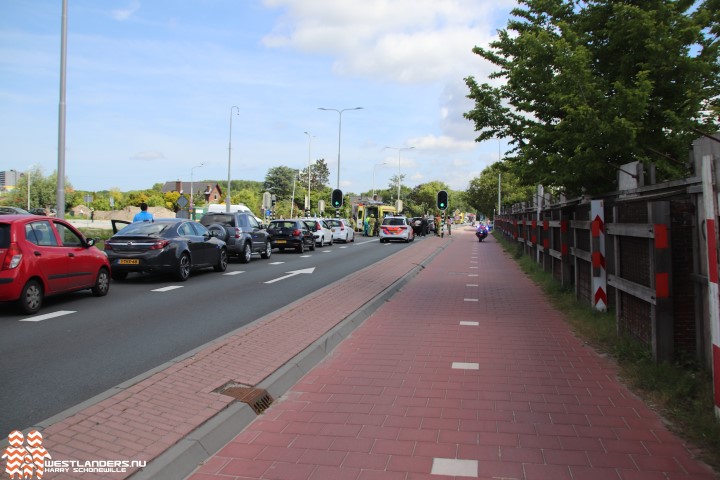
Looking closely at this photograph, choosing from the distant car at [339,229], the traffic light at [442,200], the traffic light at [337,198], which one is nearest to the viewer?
the distant car at [339,229]

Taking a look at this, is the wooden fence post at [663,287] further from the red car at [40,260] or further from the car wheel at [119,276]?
the car wheel at [119,276]

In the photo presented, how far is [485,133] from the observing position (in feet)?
37.4

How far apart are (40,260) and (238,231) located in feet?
34.6

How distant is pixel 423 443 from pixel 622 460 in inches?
53.4

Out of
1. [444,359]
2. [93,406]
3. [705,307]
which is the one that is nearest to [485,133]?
[444,359]

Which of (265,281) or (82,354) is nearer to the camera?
(82,354)

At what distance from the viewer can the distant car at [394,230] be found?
37844 mm

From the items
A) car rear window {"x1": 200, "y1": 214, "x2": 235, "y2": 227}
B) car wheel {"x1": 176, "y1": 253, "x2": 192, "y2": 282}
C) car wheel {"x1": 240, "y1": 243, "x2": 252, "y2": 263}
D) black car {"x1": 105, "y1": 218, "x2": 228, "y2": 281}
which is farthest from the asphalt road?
car rear window {"x1": 200, "y1": 214, "x2": 235, "y2": 227}

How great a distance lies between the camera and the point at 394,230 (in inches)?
1492

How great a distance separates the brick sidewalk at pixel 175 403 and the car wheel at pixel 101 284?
4696mm

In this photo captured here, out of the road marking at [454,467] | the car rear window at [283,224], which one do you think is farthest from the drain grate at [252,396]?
the car rear window at [283,224]

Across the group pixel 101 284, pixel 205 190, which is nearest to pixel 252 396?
pixel 101 284

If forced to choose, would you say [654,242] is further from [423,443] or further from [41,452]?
[41,452]

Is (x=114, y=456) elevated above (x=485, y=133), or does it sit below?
below
